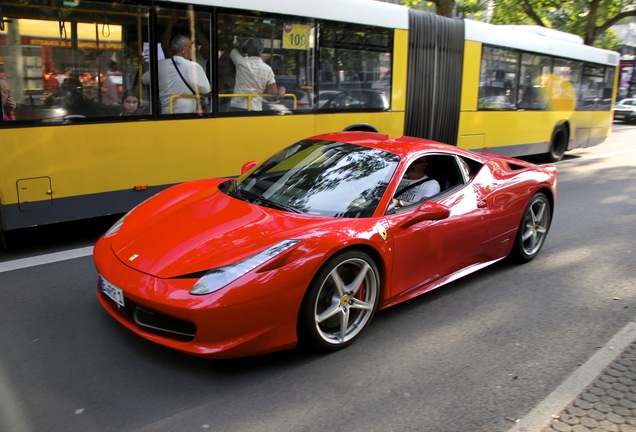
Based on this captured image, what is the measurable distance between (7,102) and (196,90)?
206 cm

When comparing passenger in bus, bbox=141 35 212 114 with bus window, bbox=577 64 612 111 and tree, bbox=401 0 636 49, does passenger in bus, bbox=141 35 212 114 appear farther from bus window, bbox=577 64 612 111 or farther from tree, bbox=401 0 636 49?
tree, bbox=401 0 636 49

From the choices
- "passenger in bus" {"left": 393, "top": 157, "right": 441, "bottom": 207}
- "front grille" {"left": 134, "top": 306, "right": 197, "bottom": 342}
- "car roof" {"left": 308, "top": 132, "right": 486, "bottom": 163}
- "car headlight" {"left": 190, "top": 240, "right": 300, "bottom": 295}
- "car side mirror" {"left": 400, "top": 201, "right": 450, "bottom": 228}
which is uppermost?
"car roof" {"left": 308, "top": 132, "right": 486, "bottom": 163}

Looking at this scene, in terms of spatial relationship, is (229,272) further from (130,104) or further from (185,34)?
(185,34)

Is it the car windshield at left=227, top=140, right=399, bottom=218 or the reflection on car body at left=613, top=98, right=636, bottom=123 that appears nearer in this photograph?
the car windshield at left=227, top=140, right=399, bottom=218

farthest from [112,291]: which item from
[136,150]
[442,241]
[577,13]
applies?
[577,13]

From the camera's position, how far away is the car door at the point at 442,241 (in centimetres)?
390

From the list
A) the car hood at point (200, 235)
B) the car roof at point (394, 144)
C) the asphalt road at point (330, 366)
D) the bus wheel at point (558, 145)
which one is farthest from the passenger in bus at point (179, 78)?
the bus wheel at point (558, 145)

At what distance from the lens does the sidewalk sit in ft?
9.31

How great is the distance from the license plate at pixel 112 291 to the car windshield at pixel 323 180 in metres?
1.19

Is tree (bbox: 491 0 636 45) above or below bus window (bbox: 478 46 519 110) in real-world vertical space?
above

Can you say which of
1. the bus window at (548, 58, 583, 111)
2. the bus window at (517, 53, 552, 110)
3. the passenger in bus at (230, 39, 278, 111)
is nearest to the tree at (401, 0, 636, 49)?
the bus window at (548, 58, 583, 111)

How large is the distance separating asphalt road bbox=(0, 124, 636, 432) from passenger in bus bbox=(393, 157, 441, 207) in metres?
0.88

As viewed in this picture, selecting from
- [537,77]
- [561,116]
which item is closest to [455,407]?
[537,77]

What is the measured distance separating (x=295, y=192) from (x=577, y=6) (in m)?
34.0
